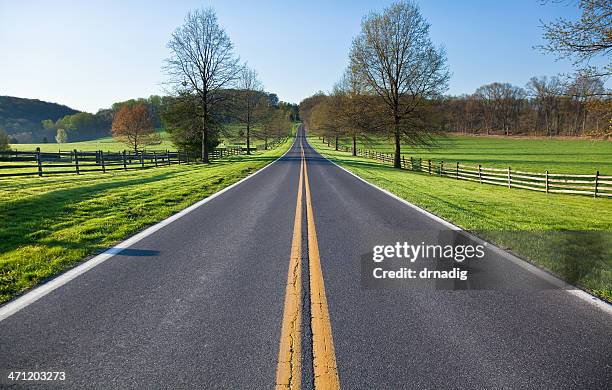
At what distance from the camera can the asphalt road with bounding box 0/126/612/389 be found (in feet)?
8.20

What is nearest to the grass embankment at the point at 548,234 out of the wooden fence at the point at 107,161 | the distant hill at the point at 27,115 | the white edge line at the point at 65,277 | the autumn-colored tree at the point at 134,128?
the white edge line at the point at 65,277

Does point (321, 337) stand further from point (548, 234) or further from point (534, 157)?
point (534, 157)

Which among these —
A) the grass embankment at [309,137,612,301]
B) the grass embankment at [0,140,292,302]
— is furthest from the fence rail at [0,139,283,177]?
the grass embankment at [309,137,612,301]

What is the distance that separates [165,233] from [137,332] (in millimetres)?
3906

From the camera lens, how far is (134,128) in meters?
52.7

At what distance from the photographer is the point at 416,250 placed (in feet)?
18.6

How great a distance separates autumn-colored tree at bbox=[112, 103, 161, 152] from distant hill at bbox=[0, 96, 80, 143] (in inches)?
3871

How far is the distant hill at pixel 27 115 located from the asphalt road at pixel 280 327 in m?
155

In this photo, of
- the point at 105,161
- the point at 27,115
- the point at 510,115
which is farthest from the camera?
the point at 27,115

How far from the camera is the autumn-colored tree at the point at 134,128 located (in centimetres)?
5234

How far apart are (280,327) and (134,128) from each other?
188ft

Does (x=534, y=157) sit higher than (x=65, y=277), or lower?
higher

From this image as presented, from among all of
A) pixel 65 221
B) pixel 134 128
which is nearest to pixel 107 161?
pixel 65 221

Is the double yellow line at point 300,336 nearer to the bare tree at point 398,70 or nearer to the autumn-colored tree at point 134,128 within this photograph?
the bare tree at point 398,70
